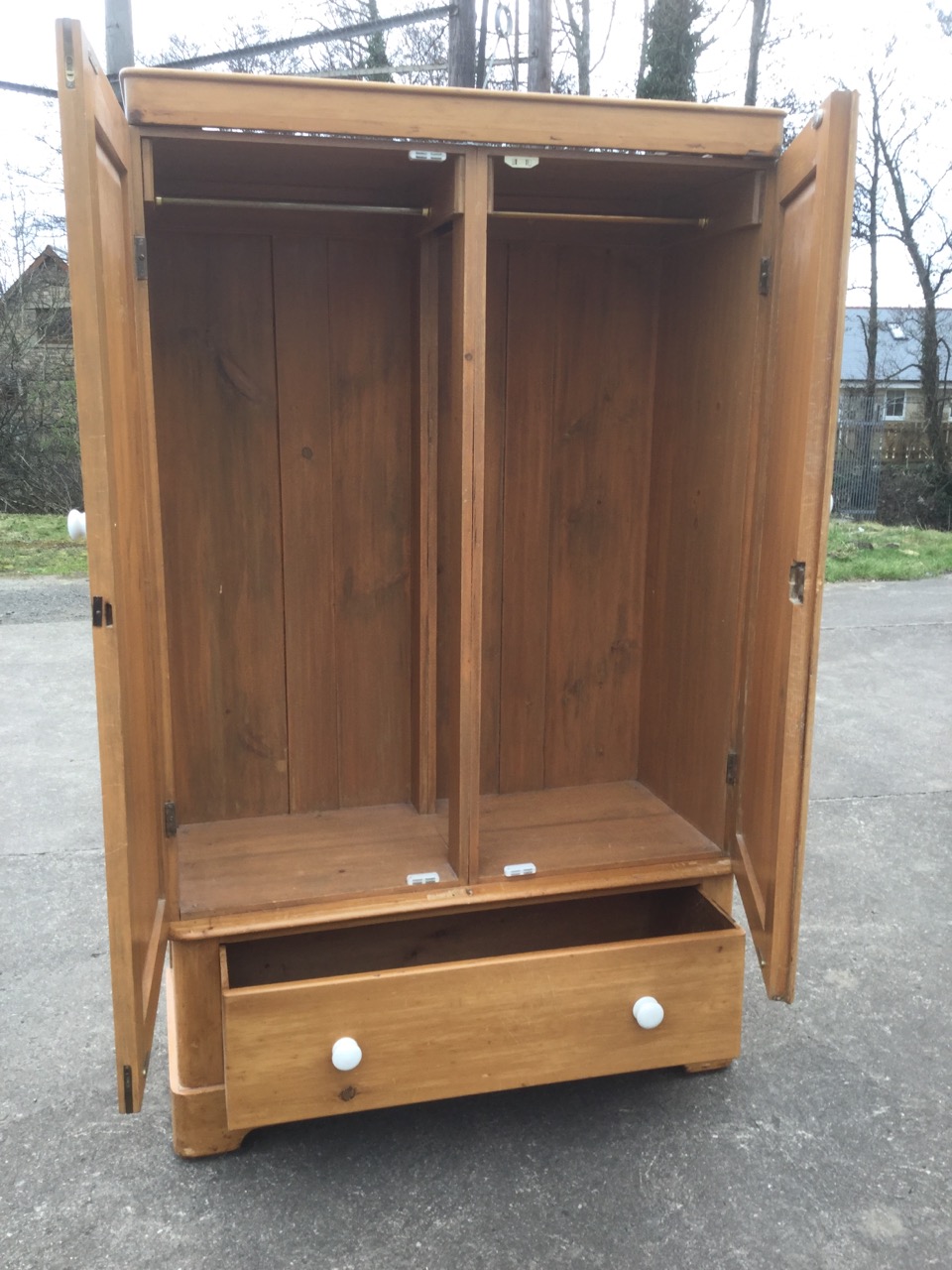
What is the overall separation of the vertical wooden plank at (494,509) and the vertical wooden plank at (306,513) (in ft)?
1.23

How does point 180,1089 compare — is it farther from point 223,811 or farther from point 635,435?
point 635,435

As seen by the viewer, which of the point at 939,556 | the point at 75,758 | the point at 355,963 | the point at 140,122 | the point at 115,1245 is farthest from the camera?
the point at 939,556

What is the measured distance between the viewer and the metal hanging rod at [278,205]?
1967 millimetres

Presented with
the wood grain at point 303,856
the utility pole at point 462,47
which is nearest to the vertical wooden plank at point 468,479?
the wood grain at point 303,856

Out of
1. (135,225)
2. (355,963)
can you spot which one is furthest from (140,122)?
(355,963)

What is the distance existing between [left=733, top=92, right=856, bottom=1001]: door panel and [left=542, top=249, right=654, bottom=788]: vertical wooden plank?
593 millimetres

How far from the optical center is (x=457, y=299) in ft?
6.04

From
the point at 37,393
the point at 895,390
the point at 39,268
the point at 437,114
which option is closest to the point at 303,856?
the point at 437,114

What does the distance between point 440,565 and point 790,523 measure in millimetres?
889

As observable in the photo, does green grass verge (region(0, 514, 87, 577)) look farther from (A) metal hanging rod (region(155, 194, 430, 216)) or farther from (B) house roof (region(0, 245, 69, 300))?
(A) metal hanging rod (region(155, 194, 430, 216))

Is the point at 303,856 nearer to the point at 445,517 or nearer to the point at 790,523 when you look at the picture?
the point at 445,517

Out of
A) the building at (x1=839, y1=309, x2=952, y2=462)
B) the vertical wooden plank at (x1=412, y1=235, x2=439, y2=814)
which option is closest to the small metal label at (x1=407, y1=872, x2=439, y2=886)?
the vertical wooden plank at (x1=412, y1=235, x2=439, y2=814)

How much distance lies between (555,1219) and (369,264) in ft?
6.32

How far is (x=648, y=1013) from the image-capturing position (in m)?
1.86
